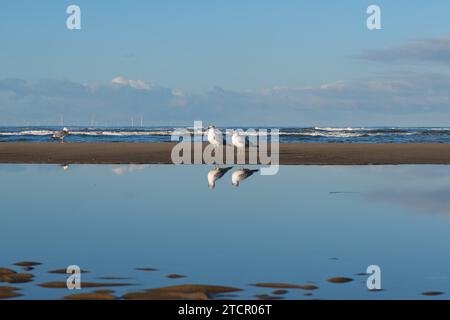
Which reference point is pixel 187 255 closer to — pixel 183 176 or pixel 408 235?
pixel 408 235

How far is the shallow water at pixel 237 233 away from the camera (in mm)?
7227

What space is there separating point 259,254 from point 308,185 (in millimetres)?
9184

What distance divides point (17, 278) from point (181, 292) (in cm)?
172

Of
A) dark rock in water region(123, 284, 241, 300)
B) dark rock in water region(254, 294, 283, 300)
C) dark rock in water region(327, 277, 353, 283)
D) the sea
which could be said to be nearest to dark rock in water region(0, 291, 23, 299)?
dark rock in water region(123, 284, 241, 300)

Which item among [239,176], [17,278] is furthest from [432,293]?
[239,176]

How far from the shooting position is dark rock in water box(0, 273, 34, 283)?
7.09m

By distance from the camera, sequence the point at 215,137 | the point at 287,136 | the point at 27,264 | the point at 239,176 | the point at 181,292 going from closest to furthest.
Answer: the point at 181,292 → the point at 27,264 → the point at 239,176 → the point at 215,137 → the point at 287,136

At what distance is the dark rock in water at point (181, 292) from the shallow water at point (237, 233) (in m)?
0.15

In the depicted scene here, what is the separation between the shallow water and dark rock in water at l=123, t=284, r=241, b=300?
0.15m

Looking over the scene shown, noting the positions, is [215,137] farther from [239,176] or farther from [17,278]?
[17,278]

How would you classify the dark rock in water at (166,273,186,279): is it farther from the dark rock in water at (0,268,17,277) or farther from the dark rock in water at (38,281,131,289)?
the dark rock in water at (0,268,17,277)

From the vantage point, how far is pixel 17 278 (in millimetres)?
7145

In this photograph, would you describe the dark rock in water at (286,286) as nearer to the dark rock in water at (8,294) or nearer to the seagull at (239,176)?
the dark rock in water at (8,294)
